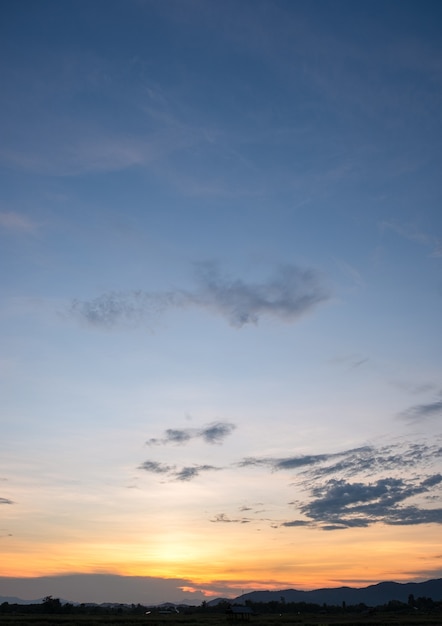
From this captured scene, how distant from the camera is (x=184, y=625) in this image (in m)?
70.8

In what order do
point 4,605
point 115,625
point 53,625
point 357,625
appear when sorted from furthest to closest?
1. point 4,605
2. point 357,625
3. point 115,625
4. point 53,625

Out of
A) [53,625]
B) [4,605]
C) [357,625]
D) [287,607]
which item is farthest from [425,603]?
[53,625]

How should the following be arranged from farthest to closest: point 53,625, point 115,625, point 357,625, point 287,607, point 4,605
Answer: point 287,607 → point 4,605 → point 357,625 → point 115,625 → point 53,625

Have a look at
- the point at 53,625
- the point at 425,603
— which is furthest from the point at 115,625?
the point at 425,603

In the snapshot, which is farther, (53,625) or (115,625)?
(115,625)

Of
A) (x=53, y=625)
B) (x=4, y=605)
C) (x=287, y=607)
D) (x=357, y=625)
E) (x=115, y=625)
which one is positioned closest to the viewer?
(x=53, y=625)

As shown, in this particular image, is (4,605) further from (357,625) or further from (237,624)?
(357,625)

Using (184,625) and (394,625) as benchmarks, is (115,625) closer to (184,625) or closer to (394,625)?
(184,625)

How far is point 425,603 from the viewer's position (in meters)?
163

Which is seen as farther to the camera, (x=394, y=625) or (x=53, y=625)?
(x=394, y=625)

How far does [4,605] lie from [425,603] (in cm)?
11428

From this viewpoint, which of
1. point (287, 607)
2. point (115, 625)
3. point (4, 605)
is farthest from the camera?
point (287, 607)

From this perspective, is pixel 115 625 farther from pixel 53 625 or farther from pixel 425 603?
pixel 425 603

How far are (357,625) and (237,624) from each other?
1658 cm
